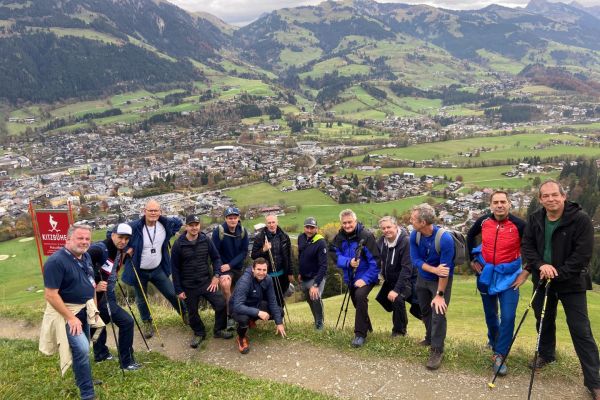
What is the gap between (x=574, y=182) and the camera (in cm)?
6675

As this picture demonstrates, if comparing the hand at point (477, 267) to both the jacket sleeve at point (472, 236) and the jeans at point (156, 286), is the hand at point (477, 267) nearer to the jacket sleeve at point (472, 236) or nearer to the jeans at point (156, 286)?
the jacket sleeve at point (472, 236)

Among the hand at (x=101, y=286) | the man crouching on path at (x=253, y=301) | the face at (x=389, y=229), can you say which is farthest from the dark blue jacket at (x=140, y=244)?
the face at (x=389, y=229)

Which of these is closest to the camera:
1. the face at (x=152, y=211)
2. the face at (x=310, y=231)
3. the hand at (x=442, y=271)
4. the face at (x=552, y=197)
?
the face at (x=552, y=197)

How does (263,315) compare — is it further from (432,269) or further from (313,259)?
(432,269)

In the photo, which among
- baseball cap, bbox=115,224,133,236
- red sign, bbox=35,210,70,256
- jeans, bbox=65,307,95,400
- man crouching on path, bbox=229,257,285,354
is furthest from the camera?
red sign, bbox=35,210,70,256

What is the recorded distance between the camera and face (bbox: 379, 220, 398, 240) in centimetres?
812

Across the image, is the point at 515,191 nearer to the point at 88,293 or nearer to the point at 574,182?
the point at 574,182

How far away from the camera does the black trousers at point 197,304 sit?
8898mm

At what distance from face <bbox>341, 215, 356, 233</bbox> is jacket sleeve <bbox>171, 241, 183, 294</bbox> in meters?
3.52

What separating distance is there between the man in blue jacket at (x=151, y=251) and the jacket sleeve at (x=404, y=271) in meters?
4.93

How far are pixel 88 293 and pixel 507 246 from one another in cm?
706

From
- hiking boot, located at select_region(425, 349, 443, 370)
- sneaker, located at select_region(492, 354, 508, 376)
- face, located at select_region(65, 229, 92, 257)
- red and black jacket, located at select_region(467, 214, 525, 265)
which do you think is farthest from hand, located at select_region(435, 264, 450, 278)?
face, located at select_region(65, 229, 92, 257)

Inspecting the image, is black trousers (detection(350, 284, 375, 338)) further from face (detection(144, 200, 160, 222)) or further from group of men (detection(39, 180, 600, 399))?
face (detection(144, 200, 160, 222))

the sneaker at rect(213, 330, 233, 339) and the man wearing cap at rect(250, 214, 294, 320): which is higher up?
the man wearing cap at rect(250, 214, 294, 320)
